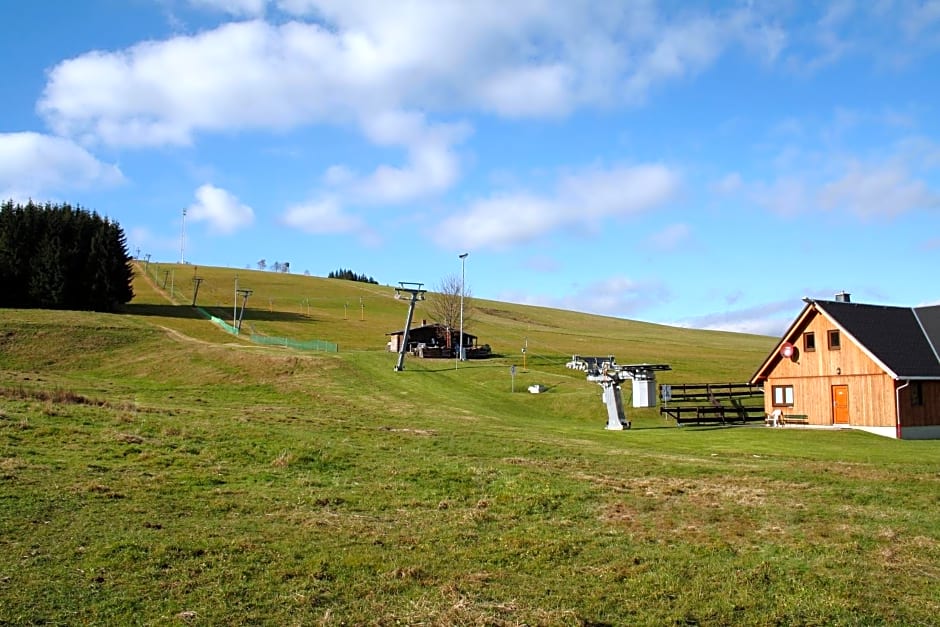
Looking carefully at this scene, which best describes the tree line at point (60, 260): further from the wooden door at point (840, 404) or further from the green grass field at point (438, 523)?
the wooden door at point (840, 404)

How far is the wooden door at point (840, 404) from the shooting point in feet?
138

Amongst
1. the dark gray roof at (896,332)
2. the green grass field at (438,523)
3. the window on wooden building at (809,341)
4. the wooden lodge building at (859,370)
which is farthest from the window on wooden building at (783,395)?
the green grass field at (438,523)

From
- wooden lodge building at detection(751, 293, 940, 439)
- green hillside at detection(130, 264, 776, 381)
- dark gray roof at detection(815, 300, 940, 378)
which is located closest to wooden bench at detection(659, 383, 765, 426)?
wooden lodge building at detection(751, 293, 940, 439)

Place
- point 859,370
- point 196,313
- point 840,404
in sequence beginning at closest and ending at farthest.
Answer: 1. point 859,370
2. point 840,404
3. point 196,313

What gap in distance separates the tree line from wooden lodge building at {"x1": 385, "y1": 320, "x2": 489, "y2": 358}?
35779 mm

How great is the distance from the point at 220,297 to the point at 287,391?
8848 cm

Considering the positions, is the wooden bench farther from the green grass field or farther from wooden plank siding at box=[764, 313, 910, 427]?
the green grass field

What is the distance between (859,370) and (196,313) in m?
86.7

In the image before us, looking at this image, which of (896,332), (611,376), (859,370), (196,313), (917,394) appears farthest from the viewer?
(196,313)

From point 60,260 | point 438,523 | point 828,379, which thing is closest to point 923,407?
point 828,379

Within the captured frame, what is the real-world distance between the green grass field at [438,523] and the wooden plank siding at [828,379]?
5.81m

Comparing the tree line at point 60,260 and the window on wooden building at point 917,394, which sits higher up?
the tree line at point 60,260

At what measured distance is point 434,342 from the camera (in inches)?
3418

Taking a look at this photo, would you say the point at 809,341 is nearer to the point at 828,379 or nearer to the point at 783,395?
the point at 828,379
